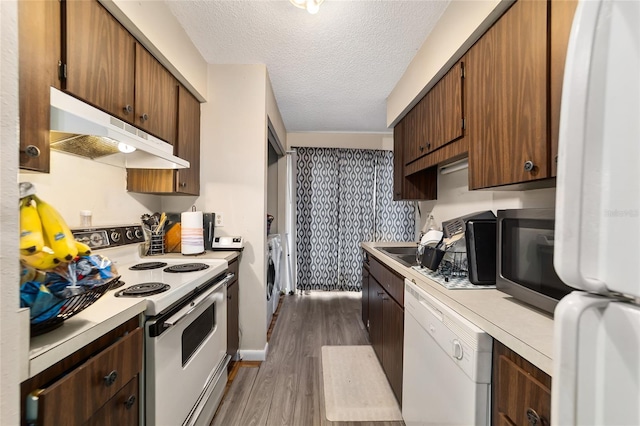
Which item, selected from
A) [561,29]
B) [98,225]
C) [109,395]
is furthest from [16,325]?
[561,29]

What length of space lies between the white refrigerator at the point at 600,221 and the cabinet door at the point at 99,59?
1560mm

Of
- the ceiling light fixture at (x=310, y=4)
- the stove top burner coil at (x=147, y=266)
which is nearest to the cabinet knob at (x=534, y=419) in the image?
the stove top burner coil at (x=147, y=266)

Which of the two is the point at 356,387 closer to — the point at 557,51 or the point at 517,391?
the point at 517,391

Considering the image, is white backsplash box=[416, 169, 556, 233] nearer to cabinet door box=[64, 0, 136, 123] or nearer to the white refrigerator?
the white refrigerator

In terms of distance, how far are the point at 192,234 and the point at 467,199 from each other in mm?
2050

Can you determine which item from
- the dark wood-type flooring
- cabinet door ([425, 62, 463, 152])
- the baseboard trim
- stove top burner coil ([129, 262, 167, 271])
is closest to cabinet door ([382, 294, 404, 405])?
the dark wood-type flooring

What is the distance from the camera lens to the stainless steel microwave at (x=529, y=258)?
86cm

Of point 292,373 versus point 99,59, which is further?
point 292,373

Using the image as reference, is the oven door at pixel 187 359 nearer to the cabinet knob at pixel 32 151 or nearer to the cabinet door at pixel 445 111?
the cabinet knob at pixel 32 151

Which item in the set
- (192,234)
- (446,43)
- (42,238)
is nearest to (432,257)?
(446,43)

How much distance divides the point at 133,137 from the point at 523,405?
1702mm

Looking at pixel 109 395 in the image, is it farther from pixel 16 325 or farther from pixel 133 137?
pixel 133 137

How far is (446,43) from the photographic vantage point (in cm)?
157

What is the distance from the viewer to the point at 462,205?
197 cm
